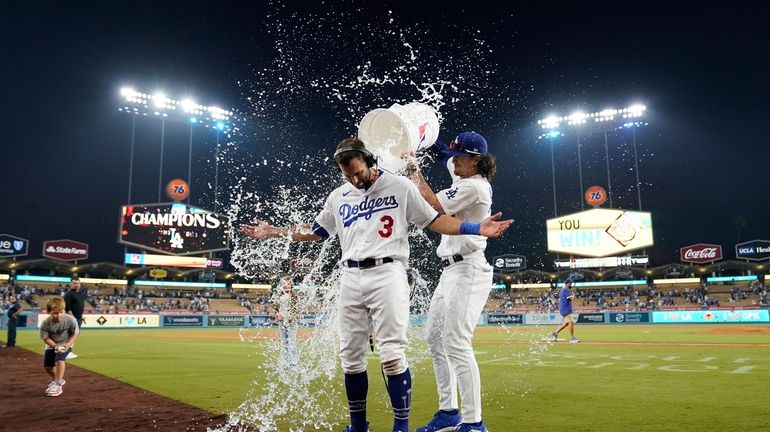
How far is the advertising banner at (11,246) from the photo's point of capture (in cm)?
4768

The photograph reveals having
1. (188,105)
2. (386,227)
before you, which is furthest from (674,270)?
(386,227)

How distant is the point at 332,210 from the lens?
14.3 feet

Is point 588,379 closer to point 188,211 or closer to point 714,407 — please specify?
point 714,407

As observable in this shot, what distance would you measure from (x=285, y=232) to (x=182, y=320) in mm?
35779

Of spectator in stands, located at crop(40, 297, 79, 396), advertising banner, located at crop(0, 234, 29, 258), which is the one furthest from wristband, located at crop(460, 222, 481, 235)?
advertising banner, located at crop(0, 234, 29, 258)

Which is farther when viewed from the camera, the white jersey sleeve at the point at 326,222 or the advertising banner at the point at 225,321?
the advertising banner at the point at 225,321

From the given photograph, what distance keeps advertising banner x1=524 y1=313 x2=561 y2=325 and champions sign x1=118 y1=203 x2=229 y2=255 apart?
25272 millimetres

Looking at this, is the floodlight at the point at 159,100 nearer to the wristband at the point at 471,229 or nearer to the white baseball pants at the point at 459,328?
the white baseball pants at the point at 459,328

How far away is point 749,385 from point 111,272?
56.6 m

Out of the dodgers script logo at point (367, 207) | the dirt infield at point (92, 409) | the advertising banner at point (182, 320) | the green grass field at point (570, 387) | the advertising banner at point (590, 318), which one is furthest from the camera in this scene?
the advertising banner at point (182, 320)

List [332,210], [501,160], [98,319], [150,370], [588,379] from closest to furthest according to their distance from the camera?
[332,210] → [588,379] → [150,370] → [98,319] → [501,160]

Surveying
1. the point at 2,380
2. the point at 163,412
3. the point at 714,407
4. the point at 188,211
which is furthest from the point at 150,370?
the point at 188,211

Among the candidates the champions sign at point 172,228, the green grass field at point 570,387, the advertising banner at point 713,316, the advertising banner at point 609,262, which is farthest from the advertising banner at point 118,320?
the advertising banner at point 609,262

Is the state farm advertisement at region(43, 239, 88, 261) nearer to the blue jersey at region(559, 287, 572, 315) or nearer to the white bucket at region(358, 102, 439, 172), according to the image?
the blue jersey at region(559, 287, 572, 315)
